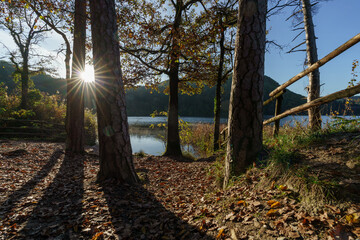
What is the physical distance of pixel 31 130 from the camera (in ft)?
39.2

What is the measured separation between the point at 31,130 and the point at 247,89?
14223 mm

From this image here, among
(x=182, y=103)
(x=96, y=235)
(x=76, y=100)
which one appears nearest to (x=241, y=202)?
(x=96, y=235)

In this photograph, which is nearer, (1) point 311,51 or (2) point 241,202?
(2) point 241,202

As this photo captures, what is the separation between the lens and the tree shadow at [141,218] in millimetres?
2264

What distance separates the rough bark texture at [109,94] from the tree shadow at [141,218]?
0.53m

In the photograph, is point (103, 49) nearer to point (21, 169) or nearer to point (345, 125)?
point (21, 169)

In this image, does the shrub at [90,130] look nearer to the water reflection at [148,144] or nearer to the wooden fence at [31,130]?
the wooden fence at [31,130]

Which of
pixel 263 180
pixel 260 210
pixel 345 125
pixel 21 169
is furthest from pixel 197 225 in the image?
pixel 21 169

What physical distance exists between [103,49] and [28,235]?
3.30m

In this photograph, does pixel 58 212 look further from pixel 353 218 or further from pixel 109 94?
pixel 353 218

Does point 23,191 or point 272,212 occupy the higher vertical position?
point 272,212

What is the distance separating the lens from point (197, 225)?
232 cm

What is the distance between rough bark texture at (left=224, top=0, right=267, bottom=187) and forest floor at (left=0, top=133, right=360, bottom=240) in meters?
0.42

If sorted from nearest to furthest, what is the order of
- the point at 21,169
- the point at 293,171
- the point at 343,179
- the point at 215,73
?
the point at 343,179 < the point at 293,171 < the point at 21,169 < the point at 215,73
